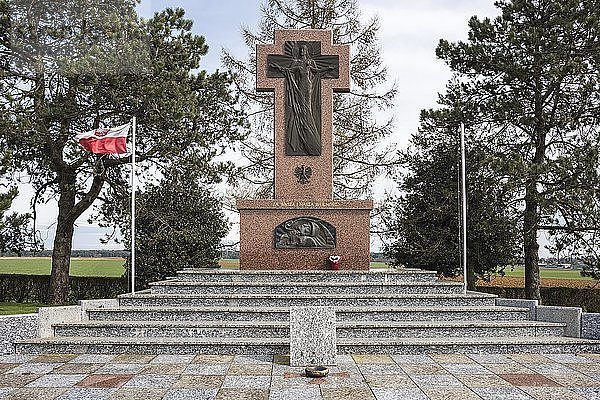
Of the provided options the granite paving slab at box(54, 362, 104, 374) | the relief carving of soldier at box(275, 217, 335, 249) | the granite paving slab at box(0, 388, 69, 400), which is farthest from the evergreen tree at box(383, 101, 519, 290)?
the granite paving slab at box(0, 388, 69, 400)

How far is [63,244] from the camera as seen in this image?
18.2m

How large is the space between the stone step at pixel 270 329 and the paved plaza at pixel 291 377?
0.70 m

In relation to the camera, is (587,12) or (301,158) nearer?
(301,158)

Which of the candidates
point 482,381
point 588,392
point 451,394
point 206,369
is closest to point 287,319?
point 206,369

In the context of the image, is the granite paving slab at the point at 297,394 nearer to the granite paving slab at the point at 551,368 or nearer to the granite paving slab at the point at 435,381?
the granite paving slab at the point at 435,381

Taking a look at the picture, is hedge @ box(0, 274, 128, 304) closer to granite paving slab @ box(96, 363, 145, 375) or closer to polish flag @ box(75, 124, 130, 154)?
polish flag @ box(75, 124, 130, 154)

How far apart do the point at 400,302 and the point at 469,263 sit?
7.63 m

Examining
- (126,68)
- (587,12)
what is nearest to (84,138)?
(126,68)

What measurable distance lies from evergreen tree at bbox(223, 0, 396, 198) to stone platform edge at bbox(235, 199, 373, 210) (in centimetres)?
842

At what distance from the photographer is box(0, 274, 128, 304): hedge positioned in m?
20.6

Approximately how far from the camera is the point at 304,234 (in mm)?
13594

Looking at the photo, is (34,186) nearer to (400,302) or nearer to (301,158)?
(301,158)


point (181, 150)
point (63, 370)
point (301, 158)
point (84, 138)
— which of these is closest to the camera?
point (63, 370)

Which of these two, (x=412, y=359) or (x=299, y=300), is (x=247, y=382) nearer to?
(x=412, y=359)
